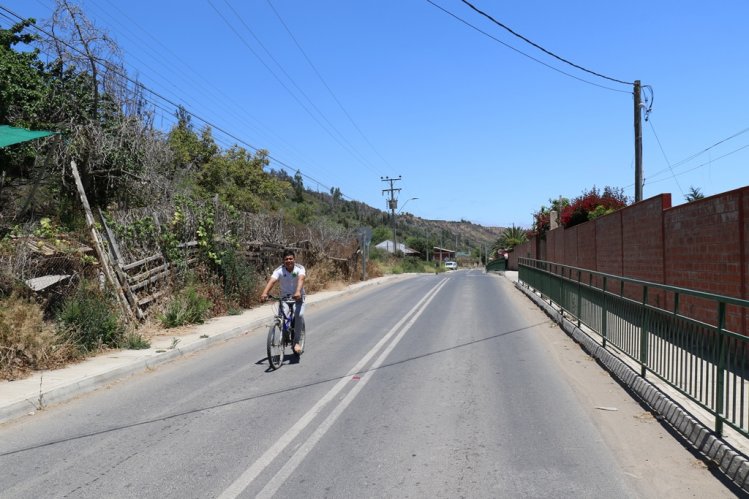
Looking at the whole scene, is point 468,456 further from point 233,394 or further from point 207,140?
point 207,140

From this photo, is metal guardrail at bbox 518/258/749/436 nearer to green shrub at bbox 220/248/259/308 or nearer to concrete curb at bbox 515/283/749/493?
concrete curb at bbox 515/283/749/493

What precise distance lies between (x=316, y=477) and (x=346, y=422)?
151cm

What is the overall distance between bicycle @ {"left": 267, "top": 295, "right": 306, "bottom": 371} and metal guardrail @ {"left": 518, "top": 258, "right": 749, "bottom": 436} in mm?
5011

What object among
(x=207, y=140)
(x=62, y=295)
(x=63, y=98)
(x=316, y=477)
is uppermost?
(x=207, y=140)

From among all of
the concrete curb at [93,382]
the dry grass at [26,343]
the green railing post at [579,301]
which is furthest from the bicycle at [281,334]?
the green railing post at [579,301]

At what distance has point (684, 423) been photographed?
5.61 metres

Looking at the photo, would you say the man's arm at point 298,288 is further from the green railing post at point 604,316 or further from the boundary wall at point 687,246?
the boundary wall at point 687,246

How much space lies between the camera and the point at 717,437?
16.4 ft

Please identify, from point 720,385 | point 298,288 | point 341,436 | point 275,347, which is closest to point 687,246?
point 720,385

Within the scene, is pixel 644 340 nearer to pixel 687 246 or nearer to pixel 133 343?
pixel 687 246

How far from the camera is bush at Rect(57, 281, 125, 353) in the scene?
9.69m

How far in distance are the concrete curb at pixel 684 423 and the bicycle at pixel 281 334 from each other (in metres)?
4.88

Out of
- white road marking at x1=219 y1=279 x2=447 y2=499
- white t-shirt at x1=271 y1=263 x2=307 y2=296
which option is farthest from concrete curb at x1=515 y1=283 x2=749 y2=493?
white t-shirt at x1=271 y1=263 x2=307 y2=296

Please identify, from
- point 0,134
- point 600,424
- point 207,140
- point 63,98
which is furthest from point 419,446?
point 207,140
